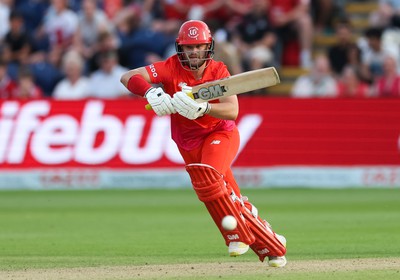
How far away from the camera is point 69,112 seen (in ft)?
44.4

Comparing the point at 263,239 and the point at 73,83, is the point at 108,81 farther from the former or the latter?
the point at 263,239

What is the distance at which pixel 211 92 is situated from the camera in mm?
6559

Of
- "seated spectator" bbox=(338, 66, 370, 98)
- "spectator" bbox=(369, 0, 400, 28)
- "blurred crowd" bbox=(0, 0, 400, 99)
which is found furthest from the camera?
"spectator" bbox=(369, 0, 400, 28)

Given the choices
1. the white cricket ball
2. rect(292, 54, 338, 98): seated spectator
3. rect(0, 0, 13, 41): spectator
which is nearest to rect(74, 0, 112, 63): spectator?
rect(0, 0, 13, 41): spectator

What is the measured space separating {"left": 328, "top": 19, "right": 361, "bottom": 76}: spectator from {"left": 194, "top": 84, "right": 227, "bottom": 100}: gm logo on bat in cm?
869

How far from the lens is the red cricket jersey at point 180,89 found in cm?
686

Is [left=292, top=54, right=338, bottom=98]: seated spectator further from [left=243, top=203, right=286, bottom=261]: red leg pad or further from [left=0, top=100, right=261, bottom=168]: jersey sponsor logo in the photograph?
[left=243, top=203, right=286, bottom=261]: red leg pad

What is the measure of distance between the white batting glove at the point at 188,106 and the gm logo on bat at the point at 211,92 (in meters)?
0.10

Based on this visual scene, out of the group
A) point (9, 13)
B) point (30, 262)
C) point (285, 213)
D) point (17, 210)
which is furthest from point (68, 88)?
point (30, 262)

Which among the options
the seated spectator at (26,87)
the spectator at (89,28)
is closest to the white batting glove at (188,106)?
the seated spectator at (26,87)

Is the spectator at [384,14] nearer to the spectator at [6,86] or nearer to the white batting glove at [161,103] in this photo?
the spectator at [6,86]

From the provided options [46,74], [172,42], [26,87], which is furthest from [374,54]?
[26,87]

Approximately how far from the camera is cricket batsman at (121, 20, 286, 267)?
21.4ft

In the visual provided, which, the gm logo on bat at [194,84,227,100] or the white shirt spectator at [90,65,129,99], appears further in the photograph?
the white shirt spectator at [90,65,129,99]
